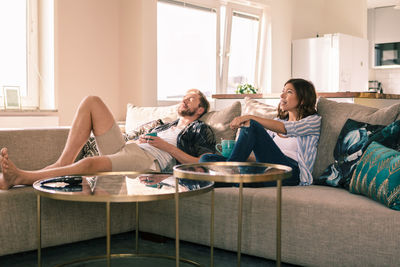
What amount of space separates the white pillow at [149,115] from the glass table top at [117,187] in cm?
116

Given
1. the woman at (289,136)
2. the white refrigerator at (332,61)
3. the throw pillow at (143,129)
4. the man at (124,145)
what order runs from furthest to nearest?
the white refrigerator at (332,61) < the throw pillow at (143,129) < the man at (124,145) < the woman at (289,136)

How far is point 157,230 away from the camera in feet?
8.57

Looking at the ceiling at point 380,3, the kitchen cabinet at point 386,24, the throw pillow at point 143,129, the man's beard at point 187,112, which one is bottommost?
the throw pillow at point 143,129

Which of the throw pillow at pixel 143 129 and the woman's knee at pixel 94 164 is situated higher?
the throw pillow at pixel 143 129

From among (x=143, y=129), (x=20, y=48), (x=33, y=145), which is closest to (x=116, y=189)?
(x=33, y=145)

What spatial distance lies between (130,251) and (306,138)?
1.11m

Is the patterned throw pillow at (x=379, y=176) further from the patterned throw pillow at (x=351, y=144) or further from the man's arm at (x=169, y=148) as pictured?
the man's arm at (x=169, y=148)

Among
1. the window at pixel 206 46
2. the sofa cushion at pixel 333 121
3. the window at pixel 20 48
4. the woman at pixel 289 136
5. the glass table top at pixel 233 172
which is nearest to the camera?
the glass table top at pixel 233 172

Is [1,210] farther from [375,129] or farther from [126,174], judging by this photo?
[375,129]

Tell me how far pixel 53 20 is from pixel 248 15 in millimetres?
2969

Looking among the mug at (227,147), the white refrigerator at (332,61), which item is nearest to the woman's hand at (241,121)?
the mug at (227,147)

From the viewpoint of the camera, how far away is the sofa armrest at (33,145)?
9.24ft

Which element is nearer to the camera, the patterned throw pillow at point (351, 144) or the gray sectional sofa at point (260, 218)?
the gray sectional sofa at point (260, 218)

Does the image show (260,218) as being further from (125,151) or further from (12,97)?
(12,97)
